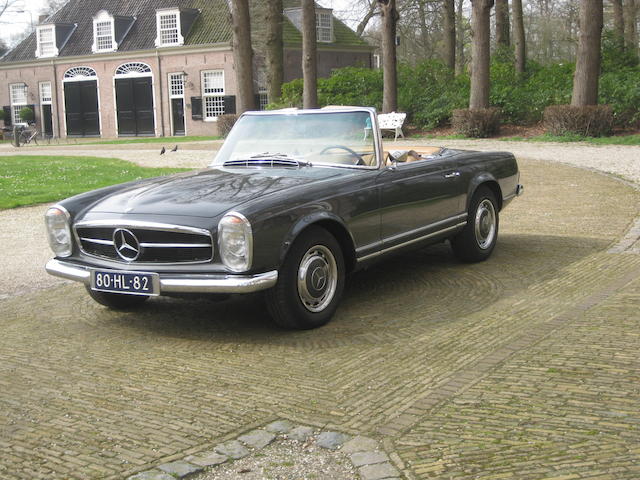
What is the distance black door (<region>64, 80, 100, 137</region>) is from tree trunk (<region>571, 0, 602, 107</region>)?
29.2 metres

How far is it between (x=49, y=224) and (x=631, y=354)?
13.2ft

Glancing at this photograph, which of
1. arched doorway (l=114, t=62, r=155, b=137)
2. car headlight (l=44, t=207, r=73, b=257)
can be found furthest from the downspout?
car headlight (l=44, t=207, r=73, b=257)

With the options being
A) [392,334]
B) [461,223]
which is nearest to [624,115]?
[461,223]

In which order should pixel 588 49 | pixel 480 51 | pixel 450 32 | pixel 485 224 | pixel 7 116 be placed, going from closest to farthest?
pixel 485 224
pixel 588 49
pixel 480 51
pixel 450 32
pixel 7 116

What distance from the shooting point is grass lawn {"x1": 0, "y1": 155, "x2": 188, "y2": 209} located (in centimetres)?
1423

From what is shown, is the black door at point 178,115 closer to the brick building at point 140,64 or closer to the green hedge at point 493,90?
the brick building at point 140,64

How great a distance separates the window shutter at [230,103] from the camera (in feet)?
130

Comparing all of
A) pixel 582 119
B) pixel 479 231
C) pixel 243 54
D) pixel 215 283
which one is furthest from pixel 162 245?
pixel 243 54

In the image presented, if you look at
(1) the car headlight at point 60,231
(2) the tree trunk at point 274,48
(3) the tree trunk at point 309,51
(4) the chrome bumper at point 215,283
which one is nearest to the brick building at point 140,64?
(2) the tree trunk at point 274,48

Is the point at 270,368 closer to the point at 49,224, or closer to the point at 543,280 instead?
the point at 49,224

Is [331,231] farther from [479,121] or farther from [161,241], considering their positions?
[479,121]

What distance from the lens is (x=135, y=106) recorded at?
1686 inches

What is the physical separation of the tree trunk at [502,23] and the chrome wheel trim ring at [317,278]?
29.8 m

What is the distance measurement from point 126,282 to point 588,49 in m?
19.7
